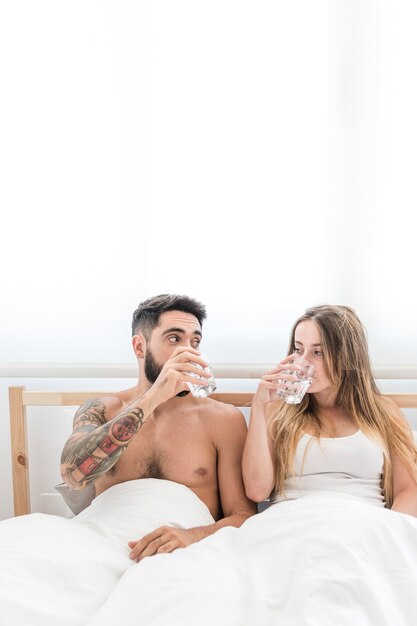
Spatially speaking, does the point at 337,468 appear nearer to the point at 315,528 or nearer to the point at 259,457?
the point at 259,457

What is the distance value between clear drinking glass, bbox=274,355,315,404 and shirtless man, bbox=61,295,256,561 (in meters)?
0.22

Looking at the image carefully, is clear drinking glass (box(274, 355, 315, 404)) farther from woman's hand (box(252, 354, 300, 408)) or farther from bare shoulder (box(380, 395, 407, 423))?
bare shoulder (box(380, 395, 407, 423))

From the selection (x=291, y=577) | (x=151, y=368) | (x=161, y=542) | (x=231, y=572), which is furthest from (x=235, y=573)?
(x=151, y=368)

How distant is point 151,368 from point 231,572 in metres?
0.73

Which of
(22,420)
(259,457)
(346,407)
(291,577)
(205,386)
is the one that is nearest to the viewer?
(291,577)

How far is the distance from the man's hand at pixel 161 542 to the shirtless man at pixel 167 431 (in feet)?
0.23

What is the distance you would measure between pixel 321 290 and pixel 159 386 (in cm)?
78

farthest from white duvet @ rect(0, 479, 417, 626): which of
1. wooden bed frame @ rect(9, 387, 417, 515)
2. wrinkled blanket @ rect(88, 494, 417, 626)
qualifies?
wooden bed frame @ rect(9, 387, 417, 515)

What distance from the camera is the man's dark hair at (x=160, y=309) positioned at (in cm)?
181

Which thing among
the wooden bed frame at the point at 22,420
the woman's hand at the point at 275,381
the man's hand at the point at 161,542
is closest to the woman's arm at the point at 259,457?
the woman's hand at the point at 275,381

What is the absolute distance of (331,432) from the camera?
174 cm

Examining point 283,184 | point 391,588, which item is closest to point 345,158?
point 283,184

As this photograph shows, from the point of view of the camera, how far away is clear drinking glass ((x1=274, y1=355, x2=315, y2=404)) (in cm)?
159

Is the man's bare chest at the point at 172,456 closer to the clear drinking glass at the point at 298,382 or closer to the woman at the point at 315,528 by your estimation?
the woman at the point at 315,528
